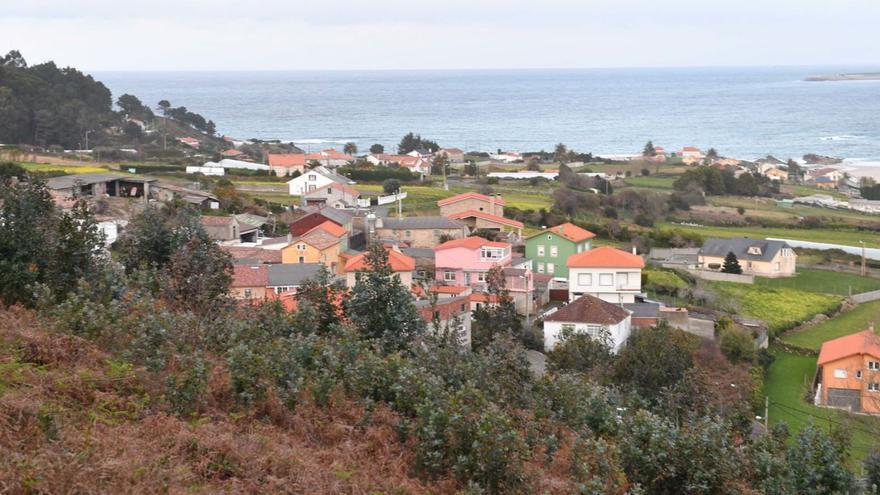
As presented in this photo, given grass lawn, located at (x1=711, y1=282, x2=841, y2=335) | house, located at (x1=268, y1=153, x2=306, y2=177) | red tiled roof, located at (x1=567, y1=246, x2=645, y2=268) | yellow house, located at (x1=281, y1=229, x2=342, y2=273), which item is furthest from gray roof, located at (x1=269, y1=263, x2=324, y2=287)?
house, located at (x1=268, y1=153, x2=306, y2=177)

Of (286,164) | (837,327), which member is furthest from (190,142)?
(837,327)

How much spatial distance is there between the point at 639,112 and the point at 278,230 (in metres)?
94.2

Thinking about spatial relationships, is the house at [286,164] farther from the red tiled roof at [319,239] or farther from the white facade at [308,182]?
the red tiled roof at [319,239]

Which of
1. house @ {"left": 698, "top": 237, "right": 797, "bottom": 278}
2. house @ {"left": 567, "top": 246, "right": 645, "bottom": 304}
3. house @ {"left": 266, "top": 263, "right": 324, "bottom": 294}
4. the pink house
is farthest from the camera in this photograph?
house @ {"left": 698, "top": 237, "right": 797, "bottom": 278}

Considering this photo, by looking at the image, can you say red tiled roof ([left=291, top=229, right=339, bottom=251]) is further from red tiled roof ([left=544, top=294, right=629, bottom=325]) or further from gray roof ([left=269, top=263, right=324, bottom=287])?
red tiled roof ([left=544, top=294, right=629, bottom=325])

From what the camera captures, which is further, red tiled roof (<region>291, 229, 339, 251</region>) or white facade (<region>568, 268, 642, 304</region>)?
red tiled roof (<region>291, 229, 339, 251</region>)

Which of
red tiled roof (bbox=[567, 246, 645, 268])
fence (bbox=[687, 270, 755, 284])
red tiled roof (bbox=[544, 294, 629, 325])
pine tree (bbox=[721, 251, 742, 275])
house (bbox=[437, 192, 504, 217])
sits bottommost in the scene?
fence (bbox=[687, 270, 755, 284])

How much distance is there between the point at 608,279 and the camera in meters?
22.0

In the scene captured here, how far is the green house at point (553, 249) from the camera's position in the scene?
2495 centimetres

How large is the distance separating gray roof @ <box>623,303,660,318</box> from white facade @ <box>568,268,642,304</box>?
2.12ft

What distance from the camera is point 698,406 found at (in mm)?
11750

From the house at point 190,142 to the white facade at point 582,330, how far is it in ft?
138

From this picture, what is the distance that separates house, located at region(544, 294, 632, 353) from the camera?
18.1 m

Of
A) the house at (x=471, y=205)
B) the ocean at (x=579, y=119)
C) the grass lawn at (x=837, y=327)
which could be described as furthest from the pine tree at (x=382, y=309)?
the ocean at (x=579, y=119)
